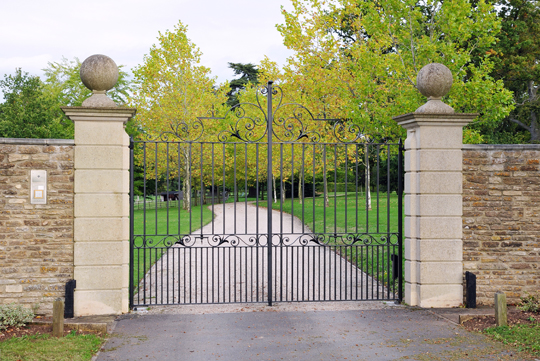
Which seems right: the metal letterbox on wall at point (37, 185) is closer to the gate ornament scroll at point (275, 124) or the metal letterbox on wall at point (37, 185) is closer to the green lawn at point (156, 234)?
the green lawn at point (156, 234)

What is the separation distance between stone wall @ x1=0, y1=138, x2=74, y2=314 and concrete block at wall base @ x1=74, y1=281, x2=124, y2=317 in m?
0.28

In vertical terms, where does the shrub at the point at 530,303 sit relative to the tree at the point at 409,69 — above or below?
below

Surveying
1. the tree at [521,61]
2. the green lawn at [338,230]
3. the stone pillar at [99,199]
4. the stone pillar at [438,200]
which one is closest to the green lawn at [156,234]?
the green lawn at [338,230]

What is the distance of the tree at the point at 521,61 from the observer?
76.7 feet

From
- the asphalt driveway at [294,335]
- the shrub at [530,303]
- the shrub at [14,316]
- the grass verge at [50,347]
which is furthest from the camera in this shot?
the shrub at [530,303]

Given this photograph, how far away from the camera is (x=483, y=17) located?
43.4ft

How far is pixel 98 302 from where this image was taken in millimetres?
7125

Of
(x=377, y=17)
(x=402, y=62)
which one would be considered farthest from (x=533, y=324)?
(x=377, y=17)

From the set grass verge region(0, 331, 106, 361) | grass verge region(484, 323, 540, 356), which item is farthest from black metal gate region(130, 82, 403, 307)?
Result: grass verge region(484, 323, 540, 356)

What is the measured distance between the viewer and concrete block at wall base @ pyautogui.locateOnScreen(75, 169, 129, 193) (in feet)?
23.2

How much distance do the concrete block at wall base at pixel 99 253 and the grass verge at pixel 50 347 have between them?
3.70 feet

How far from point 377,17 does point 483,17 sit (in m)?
2.83

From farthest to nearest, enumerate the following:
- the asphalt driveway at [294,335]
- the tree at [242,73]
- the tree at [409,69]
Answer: the tree at [242,73], the tree at [409,69], the asphalt driveway at [294,335]

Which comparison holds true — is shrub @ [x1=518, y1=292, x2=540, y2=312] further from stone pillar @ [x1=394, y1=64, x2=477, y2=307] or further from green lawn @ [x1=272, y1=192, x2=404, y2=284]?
green lawn @ [x1=272, y1=192, x2=404, y2=284]
